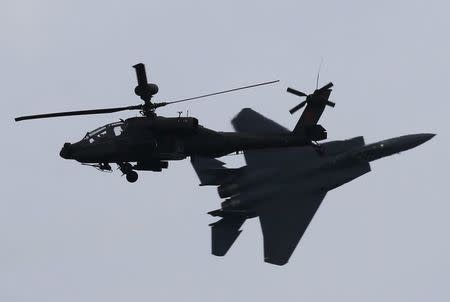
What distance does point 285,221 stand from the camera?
56.6 metres

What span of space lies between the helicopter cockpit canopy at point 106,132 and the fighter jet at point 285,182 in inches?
376

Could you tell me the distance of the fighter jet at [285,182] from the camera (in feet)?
187

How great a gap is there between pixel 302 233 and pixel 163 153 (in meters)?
12.9

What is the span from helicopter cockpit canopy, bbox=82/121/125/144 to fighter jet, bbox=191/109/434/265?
9548 mm

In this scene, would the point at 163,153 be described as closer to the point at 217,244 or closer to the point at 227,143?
the point at 227,143

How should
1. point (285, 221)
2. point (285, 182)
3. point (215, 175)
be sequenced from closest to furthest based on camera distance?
point (285, 221)
point (285, 182)
point (215, 175)

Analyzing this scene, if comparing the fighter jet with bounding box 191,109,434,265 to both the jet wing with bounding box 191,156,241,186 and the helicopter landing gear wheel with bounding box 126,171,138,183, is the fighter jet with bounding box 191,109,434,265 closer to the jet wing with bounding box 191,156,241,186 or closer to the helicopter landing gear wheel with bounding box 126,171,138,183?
the jet wing with bounding box 191,156,241,186

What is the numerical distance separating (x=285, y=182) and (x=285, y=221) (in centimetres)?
297

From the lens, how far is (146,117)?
47469mm

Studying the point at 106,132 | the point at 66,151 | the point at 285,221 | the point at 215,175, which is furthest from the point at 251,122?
the point at 66,151

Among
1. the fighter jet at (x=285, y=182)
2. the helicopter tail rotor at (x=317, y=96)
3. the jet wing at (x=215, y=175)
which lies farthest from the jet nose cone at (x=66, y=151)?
the helicopter tail rotor at (x=317, y=96)

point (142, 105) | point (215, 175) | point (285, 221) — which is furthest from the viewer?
point (215, 175)

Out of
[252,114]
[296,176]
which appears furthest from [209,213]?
[252,114]

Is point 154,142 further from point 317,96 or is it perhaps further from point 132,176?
point 317,96
